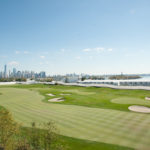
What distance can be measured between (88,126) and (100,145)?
3.50 meters

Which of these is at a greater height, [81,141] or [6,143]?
[6,143]

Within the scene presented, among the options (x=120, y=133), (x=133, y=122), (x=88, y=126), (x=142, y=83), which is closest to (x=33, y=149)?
(x=88, y=126)

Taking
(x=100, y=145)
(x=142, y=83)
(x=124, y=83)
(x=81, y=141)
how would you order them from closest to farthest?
(x=100, y=145) < (x=81, y=141) < (x=142, y=83) < (x=124, y=83)

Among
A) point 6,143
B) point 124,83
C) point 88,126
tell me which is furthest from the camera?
point 124,83

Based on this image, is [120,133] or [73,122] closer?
[120,133]

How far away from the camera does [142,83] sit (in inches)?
1902

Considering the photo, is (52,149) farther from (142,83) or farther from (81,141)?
(142,83)

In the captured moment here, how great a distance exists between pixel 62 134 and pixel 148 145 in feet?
21.8

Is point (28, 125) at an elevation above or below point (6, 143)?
below

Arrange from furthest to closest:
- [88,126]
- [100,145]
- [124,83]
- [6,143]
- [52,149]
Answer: [124,83], [88,126], [100,145], [52,149], [6,143]

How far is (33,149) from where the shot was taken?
7816 mm

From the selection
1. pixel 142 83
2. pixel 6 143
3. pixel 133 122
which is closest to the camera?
pixel 6 143

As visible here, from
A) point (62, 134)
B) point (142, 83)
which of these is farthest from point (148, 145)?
point (142, 83)

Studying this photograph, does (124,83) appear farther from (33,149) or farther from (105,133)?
(33,149)
